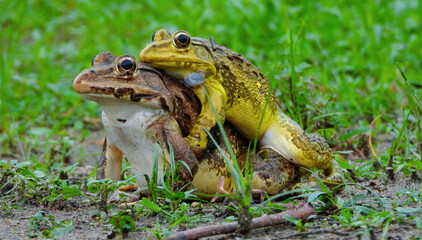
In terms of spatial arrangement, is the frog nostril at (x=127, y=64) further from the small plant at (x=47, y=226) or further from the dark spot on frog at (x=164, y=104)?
the small plant at (x=47, y=226)

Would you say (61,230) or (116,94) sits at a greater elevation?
(116,94)

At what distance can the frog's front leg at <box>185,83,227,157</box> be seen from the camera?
419cm

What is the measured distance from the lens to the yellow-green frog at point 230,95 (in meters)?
4.19

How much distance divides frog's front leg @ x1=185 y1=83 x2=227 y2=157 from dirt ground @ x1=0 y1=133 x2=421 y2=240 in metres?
0.40

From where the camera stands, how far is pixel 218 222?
12.3ft

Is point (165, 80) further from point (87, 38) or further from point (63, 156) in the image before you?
point (87, 38)

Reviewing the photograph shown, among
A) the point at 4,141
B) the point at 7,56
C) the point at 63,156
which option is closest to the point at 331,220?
the point at 63,156

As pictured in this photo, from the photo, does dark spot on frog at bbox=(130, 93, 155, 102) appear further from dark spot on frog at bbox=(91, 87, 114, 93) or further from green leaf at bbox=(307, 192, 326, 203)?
green leaf at bbox=(307, 192, 326, 203)

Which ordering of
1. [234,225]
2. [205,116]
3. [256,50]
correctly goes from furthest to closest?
[256,50] < [205,116] < [234,225]

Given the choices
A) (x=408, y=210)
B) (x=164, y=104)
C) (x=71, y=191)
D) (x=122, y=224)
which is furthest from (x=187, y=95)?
(x=408, y=210)

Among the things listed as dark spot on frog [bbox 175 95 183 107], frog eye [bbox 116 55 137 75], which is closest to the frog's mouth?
frog eye [bbox 116 55 137 75]

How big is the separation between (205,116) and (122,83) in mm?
562

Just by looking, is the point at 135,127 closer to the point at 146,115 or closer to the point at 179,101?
the point at 146,115

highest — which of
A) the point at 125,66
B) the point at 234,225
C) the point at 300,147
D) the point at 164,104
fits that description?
the point at 125,66
